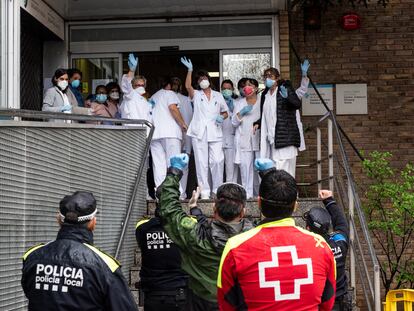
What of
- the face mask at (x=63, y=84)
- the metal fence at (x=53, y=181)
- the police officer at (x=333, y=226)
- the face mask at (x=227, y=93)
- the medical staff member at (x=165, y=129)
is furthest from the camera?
the face mask at (x=227, y=93)

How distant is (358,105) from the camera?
12.2 m

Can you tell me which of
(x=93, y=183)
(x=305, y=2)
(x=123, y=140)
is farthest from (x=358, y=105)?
(x=93, y=183)

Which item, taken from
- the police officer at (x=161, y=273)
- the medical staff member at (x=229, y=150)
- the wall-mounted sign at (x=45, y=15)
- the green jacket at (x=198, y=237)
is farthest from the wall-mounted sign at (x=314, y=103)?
the green jacket at (x=198, y=237)

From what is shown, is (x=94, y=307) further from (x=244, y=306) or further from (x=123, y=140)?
(x=123, y=140)

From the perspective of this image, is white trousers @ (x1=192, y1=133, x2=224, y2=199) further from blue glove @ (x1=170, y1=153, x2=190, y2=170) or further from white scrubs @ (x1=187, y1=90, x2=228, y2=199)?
blue glove @ (x1=170, y1=153, x2=190, y2=170)

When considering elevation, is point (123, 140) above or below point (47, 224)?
above

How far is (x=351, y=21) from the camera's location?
480 inches

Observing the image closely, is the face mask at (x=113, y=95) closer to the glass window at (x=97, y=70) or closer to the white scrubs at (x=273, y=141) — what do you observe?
the glass window at (x=97, y=70)

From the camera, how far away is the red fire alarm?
12.2 metres


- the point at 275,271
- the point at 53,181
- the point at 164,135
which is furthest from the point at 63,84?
the point at 275,271

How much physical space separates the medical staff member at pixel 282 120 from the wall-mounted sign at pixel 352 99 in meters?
3.08

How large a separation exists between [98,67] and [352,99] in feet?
13.9

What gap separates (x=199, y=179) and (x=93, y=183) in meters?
2.79

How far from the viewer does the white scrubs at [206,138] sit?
9.67 metres
